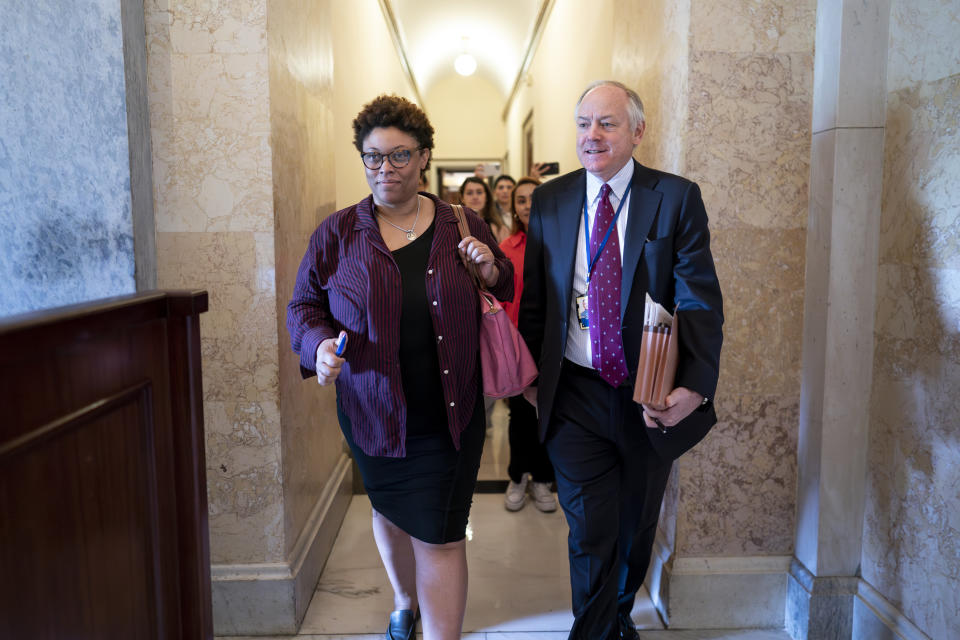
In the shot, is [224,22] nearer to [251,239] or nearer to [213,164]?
[213,164]

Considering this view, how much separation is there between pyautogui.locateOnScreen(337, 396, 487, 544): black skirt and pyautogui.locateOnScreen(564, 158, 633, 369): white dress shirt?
37cm

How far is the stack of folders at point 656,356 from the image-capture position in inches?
75.1

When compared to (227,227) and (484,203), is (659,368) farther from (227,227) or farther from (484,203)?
(484,203)

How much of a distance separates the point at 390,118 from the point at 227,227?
2.86 feet

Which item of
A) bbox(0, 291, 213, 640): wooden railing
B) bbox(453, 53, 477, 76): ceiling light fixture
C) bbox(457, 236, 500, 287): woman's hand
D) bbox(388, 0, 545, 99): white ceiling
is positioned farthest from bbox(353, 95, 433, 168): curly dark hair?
bbox(453, 53, 477, 76): ceiling light fixture

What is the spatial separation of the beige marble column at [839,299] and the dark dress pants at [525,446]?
1.58m

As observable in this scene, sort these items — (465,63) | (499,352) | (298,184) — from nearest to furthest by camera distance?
(499,352) → (298,184) → (465,63)

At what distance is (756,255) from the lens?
2.69 m

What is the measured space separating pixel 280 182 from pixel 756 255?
1.86 metres

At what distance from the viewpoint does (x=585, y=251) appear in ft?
7.41

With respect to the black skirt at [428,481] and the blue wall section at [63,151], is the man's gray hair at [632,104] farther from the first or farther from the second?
the blue wall section at [63,151]

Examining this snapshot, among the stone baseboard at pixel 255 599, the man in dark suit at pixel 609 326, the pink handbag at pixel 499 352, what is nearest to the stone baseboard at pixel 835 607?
the man in dark suit at pixel 609 326

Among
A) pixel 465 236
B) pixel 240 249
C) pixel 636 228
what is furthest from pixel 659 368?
pixel 240 249

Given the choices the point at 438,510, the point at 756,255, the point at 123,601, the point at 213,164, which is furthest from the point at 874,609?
the point at 213,164
